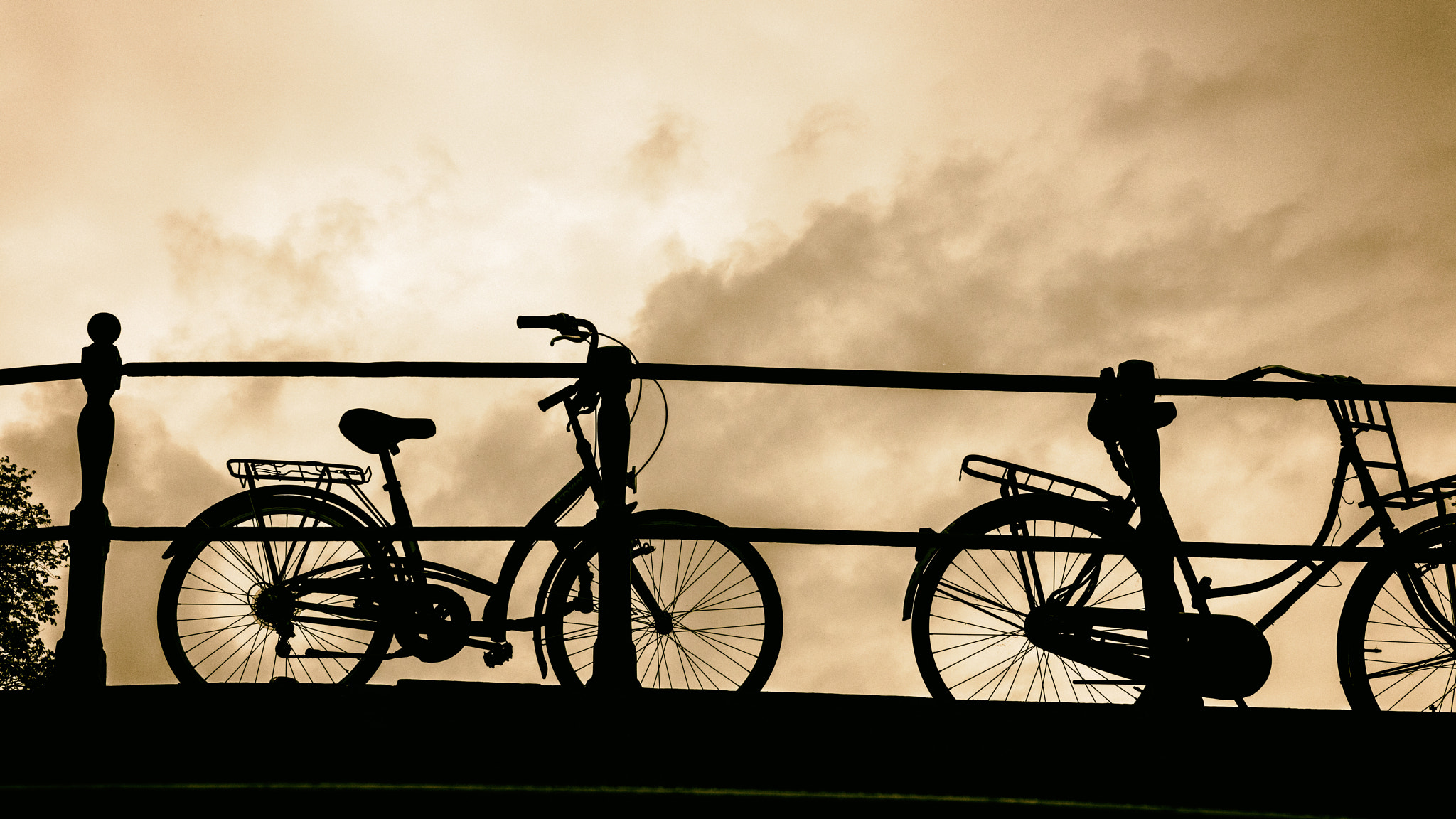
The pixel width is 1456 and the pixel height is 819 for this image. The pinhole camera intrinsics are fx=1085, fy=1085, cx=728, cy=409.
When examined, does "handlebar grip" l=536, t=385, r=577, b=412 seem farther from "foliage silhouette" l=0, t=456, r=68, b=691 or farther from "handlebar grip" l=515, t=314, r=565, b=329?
"foliage silhouette" l=0, t=456, r=68, b=691

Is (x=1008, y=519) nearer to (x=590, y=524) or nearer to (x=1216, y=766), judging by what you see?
(x=1216, y=766)

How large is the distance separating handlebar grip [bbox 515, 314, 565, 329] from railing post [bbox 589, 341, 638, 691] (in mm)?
464

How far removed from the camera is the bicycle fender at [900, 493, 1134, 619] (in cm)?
400

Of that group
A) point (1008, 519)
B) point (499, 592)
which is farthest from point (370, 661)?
point (1008, 519)

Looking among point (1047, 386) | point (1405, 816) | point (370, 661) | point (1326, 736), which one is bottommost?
point (1405, 816)

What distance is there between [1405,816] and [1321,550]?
1040 mm

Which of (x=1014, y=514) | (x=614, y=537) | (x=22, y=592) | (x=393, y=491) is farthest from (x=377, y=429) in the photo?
(x=22, y=592)

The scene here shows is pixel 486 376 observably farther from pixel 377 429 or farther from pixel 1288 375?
pixel 1288 375

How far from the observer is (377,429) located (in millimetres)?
4277

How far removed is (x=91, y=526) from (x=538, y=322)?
1683 mm

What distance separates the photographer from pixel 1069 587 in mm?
4039

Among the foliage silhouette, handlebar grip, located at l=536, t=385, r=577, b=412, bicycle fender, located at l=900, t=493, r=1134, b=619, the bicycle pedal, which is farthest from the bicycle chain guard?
the foliage silhouette

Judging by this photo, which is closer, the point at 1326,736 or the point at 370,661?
the point at 1326,736

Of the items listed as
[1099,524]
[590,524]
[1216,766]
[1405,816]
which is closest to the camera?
[1405,816]
